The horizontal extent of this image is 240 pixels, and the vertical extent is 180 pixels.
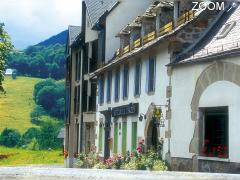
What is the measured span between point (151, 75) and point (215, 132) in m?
5.58

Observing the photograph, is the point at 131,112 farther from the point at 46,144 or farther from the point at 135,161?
the point at 46,144

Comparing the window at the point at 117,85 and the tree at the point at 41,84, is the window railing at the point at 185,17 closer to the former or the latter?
the window at the point at 117,85

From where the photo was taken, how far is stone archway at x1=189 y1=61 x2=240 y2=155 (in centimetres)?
1308

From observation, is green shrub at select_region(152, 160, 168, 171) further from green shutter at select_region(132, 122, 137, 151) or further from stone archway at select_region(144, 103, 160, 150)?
green shutter at select_region(132, 122, 137, 151)

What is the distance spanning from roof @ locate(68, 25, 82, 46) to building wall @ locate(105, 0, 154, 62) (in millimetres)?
9789

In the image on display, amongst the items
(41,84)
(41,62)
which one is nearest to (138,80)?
(41,84)

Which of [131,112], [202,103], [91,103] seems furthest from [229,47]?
[91,103]

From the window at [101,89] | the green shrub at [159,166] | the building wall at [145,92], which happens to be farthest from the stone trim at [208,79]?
the window at [101,89]

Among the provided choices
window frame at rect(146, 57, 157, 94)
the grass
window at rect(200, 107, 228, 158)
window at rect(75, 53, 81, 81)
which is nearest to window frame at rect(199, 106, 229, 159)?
window at rect(200, 107, 228, 158)

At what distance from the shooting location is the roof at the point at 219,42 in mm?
13582

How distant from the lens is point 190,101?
15.0m

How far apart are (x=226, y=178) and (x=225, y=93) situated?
8960mm

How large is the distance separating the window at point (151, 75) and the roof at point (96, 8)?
11545 mm

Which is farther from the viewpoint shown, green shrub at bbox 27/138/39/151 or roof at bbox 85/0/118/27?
green shrub at bbox 27/138/39/151
